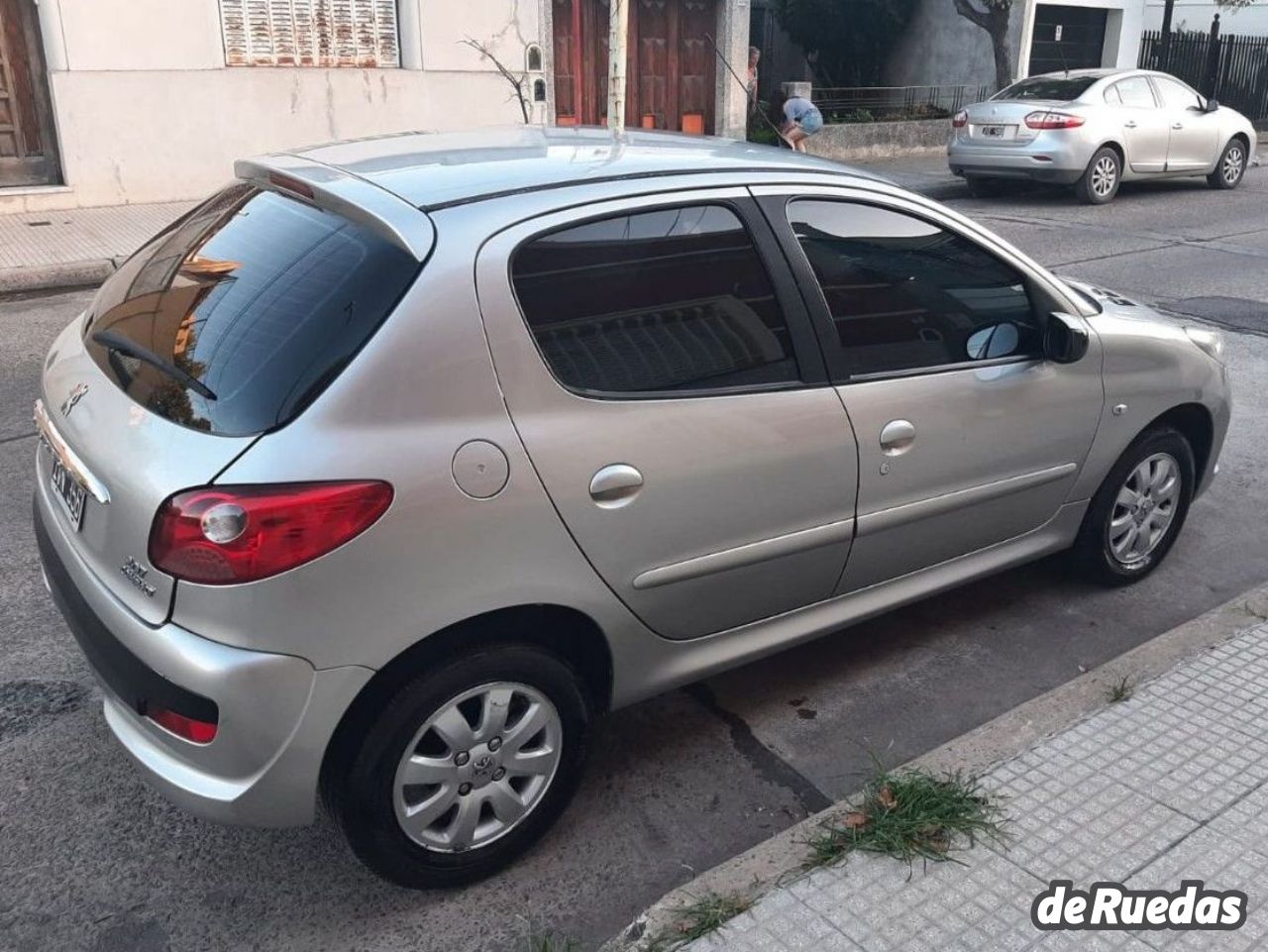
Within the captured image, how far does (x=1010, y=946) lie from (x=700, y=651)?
1.09 m

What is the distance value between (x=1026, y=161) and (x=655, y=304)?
1221 cm

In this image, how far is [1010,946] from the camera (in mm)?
2561

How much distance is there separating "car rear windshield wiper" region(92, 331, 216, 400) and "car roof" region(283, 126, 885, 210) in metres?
0.67

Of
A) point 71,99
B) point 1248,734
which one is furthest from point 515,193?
point 71,99

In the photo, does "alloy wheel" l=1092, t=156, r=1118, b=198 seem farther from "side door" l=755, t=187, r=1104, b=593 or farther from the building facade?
"side door" l=755, t=187, r=1104, b=593

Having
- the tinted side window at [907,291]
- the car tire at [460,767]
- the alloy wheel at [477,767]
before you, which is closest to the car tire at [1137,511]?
the tinted side window at [907,291]

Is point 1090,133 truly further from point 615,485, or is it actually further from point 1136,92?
point 615,485

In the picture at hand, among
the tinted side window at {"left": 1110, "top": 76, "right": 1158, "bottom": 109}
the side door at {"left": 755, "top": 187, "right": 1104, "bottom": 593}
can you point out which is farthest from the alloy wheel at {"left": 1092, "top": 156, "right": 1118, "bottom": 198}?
the side door at {"left": 755, "top": 187, "right": 1104, "bottom": 593}

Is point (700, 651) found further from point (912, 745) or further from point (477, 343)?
point (477, 343)

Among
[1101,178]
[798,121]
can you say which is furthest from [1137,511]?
[798,121]

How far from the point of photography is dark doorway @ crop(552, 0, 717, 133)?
15.9 meters

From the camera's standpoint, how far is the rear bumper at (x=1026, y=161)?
1374cm

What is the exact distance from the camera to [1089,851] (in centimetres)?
284

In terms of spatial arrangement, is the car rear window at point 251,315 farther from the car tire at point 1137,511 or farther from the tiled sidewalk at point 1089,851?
the car tire at point 1137,511
